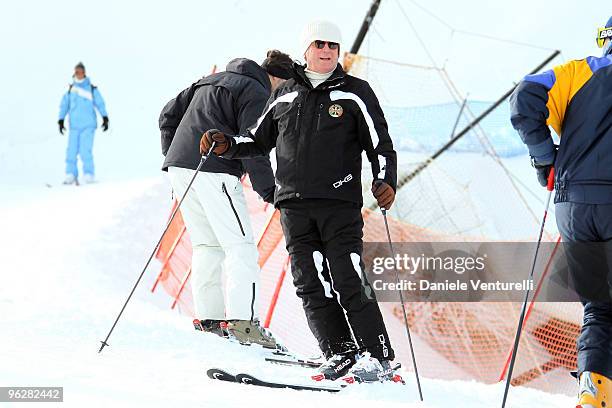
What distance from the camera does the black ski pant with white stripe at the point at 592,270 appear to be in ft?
9.83

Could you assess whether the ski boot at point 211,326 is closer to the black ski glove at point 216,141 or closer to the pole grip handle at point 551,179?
the black ski glove at point 216,141

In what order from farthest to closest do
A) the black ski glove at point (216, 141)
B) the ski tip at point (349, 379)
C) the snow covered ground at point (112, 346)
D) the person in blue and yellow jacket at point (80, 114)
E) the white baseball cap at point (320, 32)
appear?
the person in blue and yellow jacket at point (80, 114) → the black ski glove at point (216, 141) → the white baseball cap at point (320, 32) → the ski tip at point (349, 379) → the snow covered ground at point (112, 346)

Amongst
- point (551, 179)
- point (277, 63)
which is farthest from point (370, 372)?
point (277, 63)

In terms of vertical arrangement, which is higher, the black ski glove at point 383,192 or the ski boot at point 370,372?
the black ski glove at point 383,192

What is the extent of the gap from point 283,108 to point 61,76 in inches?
864

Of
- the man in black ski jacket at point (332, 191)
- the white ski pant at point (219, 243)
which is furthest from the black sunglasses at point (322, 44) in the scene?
the white ski pant at point (219, 243)

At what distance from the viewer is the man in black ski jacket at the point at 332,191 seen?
11.3ft

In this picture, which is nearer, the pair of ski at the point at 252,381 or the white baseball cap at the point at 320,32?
the pair of ski at the point at 252,381

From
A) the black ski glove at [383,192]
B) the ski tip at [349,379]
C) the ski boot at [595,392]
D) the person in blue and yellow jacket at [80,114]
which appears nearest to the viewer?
the ski boot at [595,392]

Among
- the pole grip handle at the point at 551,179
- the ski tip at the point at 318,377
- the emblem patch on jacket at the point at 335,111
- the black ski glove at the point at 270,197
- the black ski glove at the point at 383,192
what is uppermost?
the emblem patch on jacket at the point at 335,111

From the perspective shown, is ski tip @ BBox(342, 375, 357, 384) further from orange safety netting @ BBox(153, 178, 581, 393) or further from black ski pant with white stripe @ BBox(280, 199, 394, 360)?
orange safety netting @ BBox(153, 178, 581, 393)

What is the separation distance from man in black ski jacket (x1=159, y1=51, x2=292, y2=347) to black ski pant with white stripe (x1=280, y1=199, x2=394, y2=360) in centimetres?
74

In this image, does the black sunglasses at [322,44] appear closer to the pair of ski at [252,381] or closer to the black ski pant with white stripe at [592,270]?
the black ski pant with white stripe at [592,270]

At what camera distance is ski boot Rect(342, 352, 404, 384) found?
3.32m
